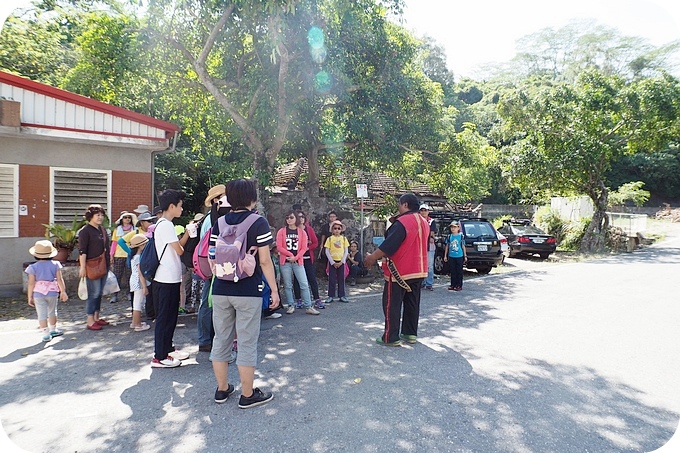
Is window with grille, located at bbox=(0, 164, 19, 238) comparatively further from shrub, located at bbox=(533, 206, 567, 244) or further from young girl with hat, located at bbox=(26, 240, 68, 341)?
shrub, located at bbox=(533, 206, 567, 244)

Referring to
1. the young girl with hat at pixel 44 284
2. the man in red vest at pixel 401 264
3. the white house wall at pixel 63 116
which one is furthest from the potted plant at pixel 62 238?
the man in red vest at pixel 401 264

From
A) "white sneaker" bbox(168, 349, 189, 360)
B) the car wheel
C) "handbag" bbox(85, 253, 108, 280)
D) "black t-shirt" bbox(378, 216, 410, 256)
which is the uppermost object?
"black t-shirt" bbox(378, 216, 410, 256)

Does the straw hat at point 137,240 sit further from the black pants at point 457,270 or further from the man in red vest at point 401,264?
the black pants at point 457,270

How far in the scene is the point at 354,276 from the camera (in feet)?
34.8

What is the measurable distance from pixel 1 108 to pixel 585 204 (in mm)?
25774

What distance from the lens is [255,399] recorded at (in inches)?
152

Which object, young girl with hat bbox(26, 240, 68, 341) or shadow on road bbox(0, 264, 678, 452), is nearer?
shadow on road bbox(0, 264, 678, 452)

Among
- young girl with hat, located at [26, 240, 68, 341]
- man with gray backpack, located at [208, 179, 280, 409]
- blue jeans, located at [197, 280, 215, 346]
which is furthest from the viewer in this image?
young girl with hat, located at [26, 240, 68, 341]

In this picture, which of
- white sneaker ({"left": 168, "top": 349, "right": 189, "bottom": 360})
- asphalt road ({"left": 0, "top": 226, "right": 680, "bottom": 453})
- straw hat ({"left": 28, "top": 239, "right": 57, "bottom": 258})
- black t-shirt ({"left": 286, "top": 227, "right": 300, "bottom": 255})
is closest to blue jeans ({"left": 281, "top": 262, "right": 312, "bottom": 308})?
black t-shirt ({"left": 286, "top": 227, "right": 300, "bottom": 255})

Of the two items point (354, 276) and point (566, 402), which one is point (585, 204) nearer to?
point (354, 276)

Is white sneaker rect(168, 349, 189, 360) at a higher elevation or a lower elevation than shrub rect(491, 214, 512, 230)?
lower

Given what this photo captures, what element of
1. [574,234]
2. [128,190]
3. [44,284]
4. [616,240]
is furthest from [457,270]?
[616,240]

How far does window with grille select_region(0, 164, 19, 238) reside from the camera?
9.01 metres

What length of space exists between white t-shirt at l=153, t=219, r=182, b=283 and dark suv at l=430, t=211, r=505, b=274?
29.5 feet
